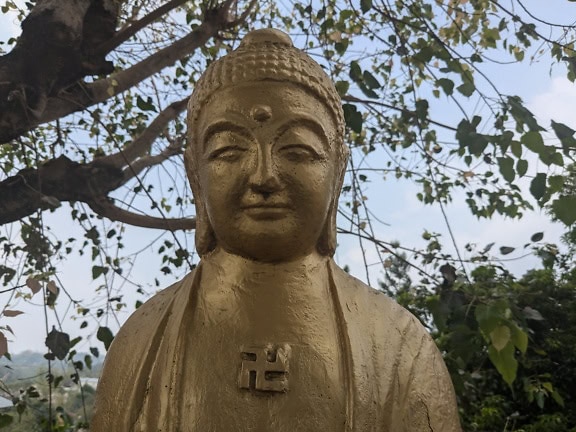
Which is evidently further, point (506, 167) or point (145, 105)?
point (145, 105)

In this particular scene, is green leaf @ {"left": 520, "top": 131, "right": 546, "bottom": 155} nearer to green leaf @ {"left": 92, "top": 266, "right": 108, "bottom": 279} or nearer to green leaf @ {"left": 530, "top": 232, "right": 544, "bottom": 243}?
green leaf @ {"left": 530, "top": 232, "right": 544, "bottom": 243}

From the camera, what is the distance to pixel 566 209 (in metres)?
1.57

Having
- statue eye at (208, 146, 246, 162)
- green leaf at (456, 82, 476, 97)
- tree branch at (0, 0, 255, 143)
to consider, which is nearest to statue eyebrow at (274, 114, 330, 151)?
statue eye at (208, 146, 246, 162)

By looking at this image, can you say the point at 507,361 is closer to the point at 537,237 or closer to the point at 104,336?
the point at 537,237

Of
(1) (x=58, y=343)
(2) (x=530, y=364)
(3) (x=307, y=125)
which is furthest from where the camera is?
(2) (x=530, y=364)

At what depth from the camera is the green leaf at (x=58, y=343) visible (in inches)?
82.0

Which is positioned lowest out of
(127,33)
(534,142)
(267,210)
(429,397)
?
(429,397)

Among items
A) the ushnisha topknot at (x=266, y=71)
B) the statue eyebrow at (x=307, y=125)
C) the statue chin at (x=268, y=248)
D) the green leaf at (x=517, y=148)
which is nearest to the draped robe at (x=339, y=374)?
the statue chin at (x=268, y=248)

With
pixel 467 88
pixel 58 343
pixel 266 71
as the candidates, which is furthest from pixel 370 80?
pixel 58 343

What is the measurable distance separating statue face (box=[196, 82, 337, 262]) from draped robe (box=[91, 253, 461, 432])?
0.18 m

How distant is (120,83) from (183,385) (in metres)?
2.36

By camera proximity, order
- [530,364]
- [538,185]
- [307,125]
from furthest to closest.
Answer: [530,364] < [538,185] < [307,125]

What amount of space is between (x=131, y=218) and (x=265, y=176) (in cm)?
222

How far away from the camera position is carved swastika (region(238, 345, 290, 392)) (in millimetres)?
1284
